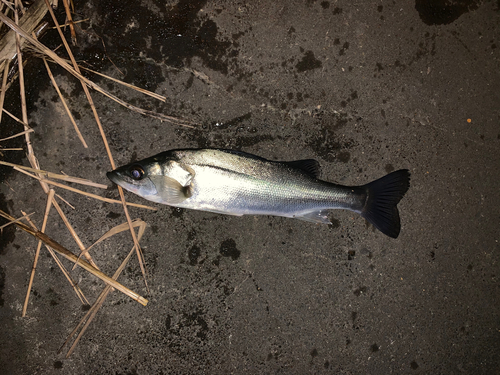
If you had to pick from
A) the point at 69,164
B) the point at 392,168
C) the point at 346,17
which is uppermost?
the point at 346,17

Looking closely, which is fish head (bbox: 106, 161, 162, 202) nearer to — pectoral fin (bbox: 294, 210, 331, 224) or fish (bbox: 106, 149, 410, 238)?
fish (bbox: 106, 149, 410, 238)

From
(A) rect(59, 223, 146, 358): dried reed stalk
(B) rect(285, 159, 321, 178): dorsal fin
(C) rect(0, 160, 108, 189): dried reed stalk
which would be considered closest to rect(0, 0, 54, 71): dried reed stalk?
(C) rect(0, 160, 108, 189): dried reed stalk

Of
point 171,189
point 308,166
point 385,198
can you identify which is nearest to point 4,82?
point 171,189

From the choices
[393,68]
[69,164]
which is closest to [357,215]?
[393,68]

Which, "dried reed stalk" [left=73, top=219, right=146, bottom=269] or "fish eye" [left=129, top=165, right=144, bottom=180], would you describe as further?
"dried reed stalk" [left=73, top=219, right=146, bottom=269]

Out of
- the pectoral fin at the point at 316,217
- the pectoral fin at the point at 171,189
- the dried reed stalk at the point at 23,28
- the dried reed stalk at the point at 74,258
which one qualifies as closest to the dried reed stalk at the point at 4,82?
the dried reed stalk at the point at 23,28

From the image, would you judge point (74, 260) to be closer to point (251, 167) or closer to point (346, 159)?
point (251, 167)
